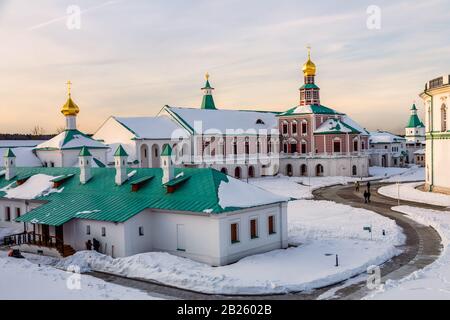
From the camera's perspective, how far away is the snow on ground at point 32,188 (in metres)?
30.3

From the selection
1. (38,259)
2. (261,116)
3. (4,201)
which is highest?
(261,116)

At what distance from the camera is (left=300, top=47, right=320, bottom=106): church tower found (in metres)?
66.9

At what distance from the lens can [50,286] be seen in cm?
1716

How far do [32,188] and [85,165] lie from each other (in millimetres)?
4749

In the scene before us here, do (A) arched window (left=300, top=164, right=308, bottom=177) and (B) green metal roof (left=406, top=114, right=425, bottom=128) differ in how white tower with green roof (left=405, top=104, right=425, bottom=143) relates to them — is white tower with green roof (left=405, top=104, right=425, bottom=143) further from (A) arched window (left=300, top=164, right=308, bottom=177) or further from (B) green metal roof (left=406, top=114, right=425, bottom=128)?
(A) arched window (left=300, top=164, right=308, bottom=177)

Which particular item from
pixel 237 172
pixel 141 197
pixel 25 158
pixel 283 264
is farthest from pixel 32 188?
pixel 237 172

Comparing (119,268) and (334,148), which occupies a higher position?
(334,148)

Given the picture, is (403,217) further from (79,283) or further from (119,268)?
(79,283)

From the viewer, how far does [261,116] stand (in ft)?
230

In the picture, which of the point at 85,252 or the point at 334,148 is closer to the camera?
the point at 85,252
